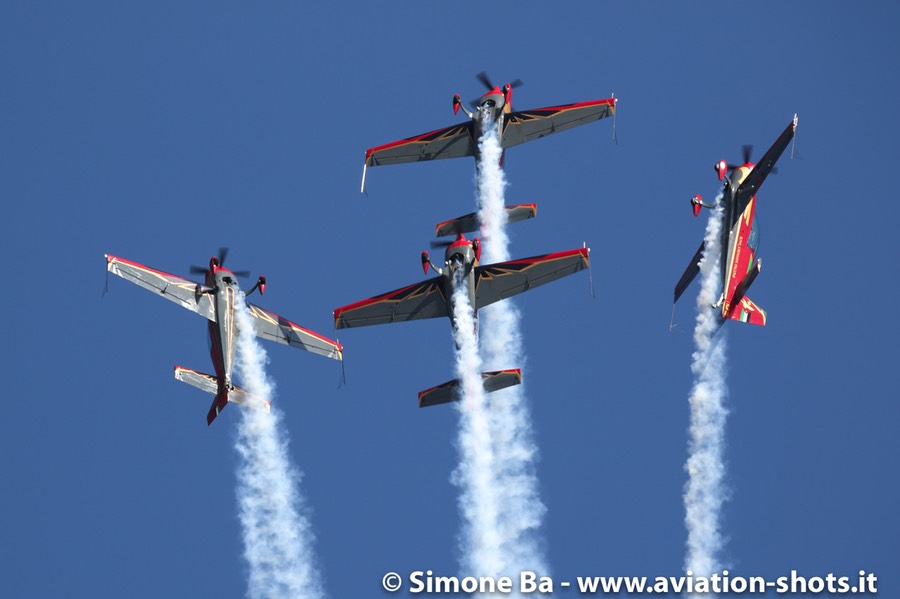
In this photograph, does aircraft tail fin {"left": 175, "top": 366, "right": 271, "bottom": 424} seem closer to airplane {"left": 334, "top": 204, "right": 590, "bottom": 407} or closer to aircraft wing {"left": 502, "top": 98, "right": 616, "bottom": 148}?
airplane {"left": 334, "top": 204, "right": 590, "bottom": 407}

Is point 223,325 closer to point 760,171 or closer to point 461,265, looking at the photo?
point 461,265

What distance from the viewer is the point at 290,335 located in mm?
76375

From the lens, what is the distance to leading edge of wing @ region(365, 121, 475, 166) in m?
79.4

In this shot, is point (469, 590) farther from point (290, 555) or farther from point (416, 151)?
point (416, 151)

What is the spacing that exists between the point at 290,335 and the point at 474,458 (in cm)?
959

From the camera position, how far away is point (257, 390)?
7219 centimetres

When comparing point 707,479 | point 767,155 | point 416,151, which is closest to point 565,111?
point 416,151

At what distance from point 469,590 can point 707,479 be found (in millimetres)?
9277

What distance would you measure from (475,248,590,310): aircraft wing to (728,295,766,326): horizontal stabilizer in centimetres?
551

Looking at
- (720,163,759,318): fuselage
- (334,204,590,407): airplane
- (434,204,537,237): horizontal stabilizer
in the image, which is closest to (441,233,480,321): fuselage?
(334,204,590,407): airplane

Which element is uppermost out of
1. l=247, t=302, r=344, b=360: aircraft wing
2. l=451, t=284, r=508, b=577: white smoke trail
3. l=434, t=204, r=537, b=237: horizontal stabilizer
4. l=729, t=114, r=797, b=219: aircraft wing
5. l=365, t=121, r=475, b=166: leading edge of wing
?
l=365, t=121, r=475, b=166: leading edge of wing

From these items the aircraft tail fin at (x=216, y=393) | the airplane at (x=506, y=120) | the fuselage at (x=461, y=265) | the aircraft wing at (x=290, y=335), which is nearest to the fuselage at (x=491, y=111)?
the airplane at (x=506, y=120)

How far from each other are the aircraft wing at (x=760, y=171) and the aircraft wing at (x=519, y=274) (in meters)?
5.86

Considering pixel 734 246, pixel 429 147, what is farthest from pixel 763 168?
pixel 429 147
